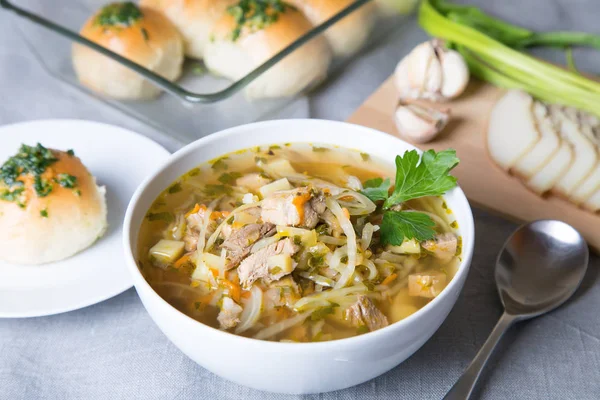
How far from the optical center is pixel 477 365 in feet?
6.94

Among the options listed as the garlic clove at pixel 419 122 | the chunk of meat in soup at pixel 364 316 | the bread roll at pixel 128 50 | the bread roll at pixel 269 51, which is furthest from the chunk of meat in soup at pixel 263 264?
the bread roll at pixel 128 50

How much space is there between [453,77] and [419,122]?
0.47 metres

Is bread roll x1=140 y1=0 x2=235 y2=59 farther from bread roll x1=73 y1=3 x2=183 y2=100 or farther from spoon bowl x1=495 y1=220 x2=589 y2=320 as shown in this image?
spoon bowl x1=495 y1=220 x2=589 y2=320

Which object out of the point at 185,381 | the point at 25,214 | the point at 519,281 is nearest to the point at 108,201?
the point at 25,214

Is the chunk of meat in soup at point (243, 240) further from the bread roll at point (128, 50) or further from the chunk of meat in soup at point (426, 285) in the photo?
the bread roll at point (128, 50)

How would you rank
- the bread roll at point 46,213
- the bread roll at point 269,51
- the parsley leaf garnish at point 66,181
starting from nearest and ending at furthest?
the bread roll at point 46,213 → the parsley leaf garnish at point 66,181 → the bread roll at point 269,51

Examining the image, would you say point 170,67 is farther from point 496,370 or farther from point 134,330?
point 496,370

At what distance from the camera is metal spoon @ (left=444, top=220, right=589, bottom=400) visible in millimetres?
2375

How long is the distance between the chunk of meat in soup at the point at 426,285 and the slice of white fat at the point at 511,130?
47.5 inches

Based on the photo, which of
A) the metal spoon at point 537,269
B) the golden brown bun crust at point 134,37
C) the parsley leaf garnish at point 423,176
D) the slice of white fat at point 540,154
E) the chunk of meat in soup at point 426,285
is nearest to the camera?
the chunk of meat in soup at point 426,285

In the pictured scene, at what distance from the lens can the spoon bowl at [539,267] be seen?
239 cm

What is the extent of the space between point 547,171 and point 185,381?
185 centimetres

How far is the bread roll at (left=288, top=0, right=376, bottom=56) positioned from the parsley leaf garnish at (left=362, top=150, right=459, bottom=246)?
196 centimetres

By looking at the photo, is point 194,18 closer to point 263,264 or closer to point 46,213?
point 46,213
